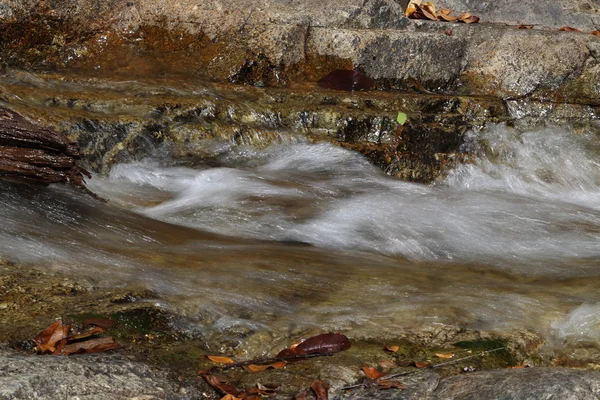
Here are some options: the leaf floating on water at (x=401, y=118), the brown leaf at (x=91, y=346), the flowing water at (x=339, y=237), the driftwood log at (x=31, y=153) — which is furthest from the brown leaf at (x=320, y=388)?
the leaf floating on water at (x=401, y=118)

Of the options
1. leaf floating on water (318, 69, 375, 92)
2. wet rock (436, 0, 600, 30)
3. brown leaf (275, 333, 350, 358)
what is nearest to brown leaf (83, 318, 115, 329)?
brown leaf (275, 333, 350, 358)

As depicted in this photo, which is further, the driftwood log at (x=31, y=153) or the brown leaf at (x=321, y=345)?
the driftwood log at (x=31, y=153)

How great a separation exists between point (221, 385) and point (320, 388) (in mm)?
370

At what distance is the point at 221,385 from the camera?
10.1 feet

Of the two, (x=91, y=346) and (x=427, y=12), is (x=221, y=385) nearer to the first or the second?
(x=91, y=346)

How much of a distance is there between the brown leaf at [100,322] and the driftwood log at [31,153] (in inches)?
67.4

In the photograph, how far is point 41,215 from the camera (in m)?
4.61

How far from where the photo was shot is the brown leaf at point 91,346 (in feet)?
10.3

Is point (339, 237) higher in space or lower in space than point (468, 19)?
lower

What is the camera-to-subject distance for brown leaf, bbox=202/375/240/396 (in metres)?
3.03

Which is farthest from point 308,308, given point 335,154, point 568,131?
point 568,131

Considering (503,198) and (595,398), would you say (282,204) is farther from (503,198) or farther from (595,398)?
(595,398)

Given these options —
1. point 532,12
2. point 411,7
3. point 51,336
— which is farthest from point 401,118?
point 51,336

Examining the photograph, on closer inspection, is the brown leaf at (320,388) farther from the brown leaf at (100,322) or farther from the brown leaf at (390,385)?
the brown leaf at (100,322)
